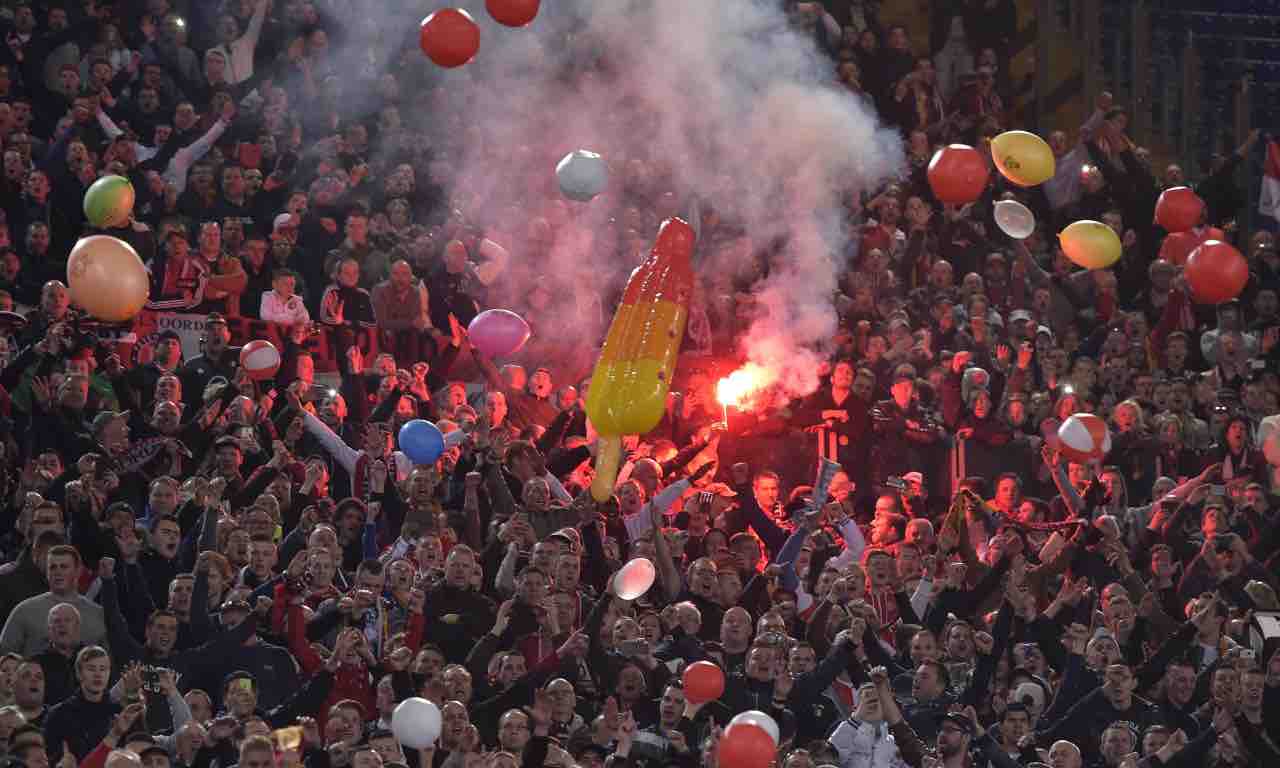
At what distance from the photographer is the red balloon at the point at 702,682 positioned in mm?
11281

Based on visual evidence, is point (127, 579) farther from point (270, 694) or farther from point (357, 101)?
point (357, 101)

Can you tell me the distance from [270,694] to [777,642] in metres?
2.42

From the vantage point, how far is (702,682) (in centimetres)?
1128

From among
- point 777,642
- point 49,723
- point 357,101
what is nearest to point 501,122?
point 357,101

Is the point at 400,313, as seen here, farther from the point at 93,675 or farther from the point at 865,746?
the point at 93,675

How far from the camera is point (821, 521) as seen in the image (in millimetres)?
12914

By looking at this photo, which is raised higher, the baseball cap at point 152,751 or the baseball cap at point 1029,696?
the baseball cap at point 152,751

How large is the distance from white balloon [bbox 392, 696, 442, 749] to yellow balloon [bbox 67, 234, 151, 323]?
2805mm

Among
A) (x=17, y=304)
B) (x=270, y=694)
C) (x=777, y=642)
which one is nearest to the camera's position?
(x=270, y=694)

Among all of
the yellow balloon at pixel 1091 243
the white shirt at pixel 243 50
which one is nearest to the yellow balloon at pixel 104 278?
→ the white shirt at pixel 243 50

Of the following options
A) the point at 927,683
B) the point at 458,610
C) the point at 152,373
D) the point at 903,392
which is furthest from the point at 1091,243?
the point at 152,373

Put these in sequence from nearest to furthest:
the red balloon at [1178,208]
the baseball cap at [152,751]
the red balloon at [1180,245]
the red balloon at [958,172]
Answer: the baseball cap at [152,751]
the red balloon at [958,172]
the red balloon at [1178,208]
the red balloon at [1180,245]

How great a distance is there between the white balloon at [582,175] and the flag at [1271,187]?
19.3 ft

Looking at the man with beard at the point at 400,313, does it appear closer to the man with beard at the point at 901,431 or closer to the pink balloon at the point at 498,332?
the pink balloon at the point at 498,332
